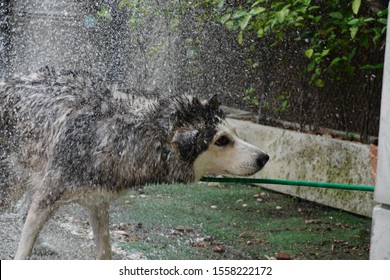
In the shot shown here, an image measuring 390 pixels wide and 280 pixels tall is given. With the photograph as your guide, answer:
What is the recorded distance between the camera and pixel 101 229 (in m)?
4.78

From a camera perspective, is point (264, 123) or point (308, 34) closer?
point (308, 34)

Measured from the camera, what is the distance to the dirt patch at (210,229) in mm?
5457

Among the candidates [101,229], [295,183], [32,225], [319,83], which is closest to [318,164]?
[319,83]

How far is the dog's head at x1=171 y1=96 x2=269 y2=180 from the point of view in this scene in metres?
4.36

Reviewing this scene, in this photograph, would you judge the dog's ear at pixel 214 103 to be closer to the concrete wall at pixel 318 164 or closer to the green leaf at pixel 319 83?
the concrete wall at pixel 318 164

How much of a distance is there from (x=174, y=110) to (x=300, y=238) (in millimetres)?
1950

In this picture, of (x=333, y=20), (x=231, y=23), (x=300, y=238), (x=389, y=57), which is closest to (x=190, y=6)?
(x=231, y=23)

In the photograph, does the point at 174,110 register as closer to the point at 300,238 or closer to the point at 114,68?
the point at 300,238

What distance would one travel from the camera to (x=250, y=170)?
4414 millimetres

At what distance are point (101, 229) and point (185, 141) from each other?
939 millimetres

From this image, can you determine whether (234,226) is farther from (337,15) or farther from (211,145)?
(337,15)

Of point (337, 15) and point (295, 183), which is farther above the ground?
point (337, 15)

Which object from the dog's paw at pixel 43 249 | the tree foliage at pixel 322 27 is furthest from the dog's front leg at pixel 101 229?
the tree foliage at pixel 322 27

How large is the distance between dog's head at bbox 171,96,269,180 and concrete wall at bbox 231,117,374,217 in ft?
6.92
